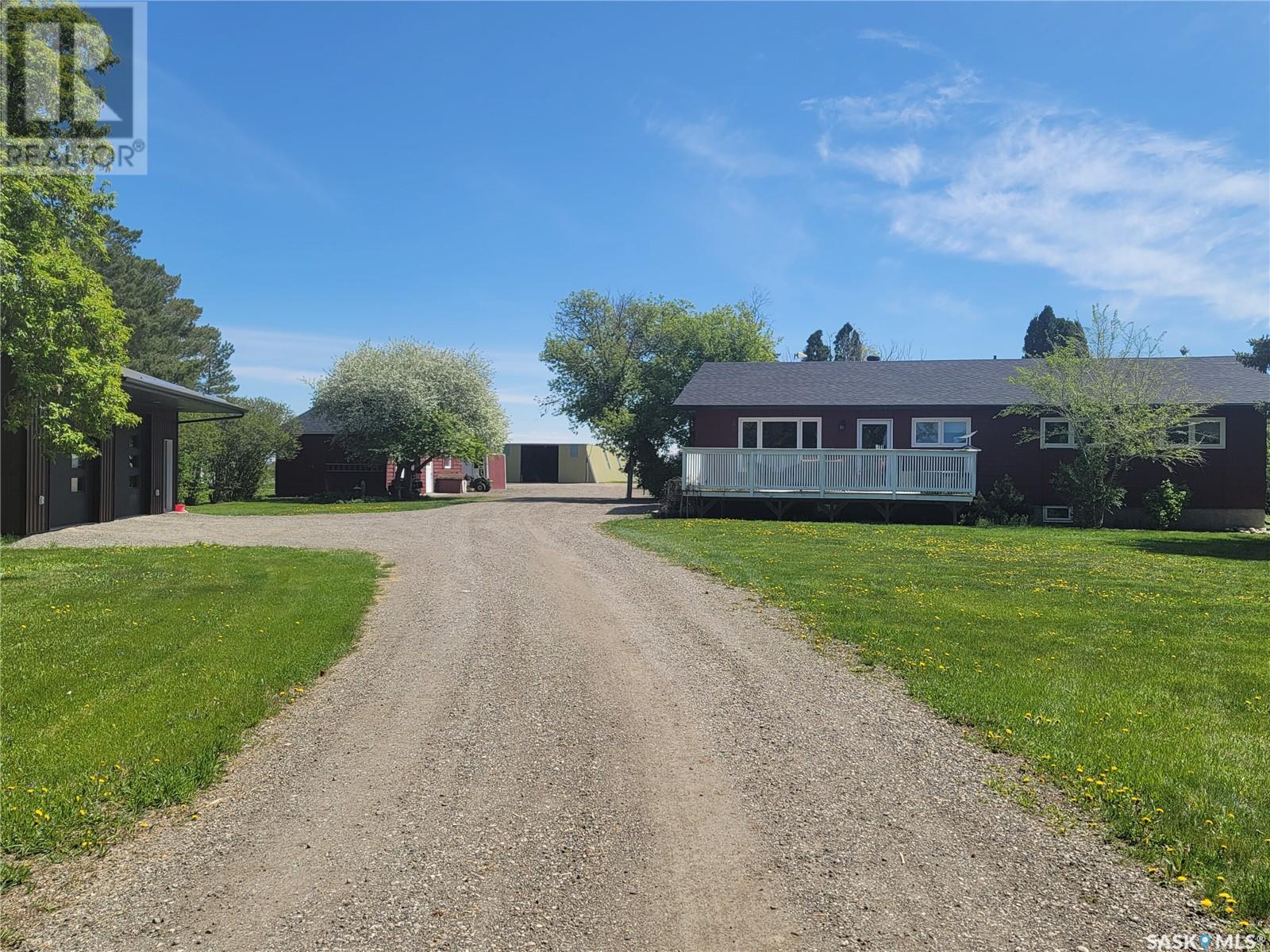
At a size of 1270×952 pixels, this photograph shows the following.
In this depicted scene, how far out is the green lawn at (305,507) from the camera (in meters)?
23.8

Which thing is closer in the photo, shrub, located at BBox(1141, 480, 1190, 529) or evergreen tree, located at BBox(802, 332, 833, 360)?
shrub, located at BBox(1141, 480, 1190, 529)

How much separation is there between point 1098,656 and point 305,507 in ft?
81.9

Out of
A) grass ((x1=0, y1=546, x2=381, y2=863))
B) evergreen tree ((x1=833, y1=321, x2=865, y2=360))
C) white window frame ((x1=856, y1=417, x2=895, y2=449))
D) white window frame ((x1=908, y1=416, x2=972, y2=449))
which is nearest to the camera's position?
grass ((x1=0, y1=546, x2=381, y2=863))

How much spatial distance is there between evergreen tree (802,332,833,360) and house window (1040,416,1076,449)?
46.5m

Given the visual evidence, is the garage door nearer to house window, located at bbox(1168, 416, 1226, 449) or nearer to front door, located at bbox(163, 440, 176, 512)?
front door, located at bbox(163, 440, 176, 512)

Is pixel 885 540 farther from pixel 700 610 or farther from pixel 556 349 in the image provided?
pixel 556 349

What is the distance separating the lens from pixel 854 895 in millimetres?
3246

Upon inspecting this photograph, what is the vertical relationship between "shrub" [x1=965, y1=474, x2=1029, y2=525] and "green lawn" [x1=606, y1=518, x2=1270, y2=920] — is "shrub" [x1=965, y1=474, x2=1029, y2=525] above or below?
above

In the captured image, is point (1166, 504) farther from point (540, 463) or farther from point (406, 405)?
point (540, 463)

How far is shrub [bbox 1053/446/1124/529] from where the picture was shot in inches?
770

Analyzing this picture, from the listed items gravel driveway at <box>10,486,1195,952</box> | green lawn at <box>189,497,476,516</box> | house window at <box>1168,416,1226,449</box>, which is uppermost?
house window at <box>1168,416,1226,449</box>

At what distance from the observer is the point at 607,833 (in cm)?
377

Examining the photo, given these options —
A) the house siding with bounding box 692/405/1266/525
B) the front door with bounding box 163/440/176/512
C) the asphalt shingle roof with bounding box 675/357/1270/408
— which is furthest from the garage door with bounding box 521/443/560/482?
the front door with bounding box 163/440/176/512

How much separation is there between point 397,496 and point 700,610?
23866mm
